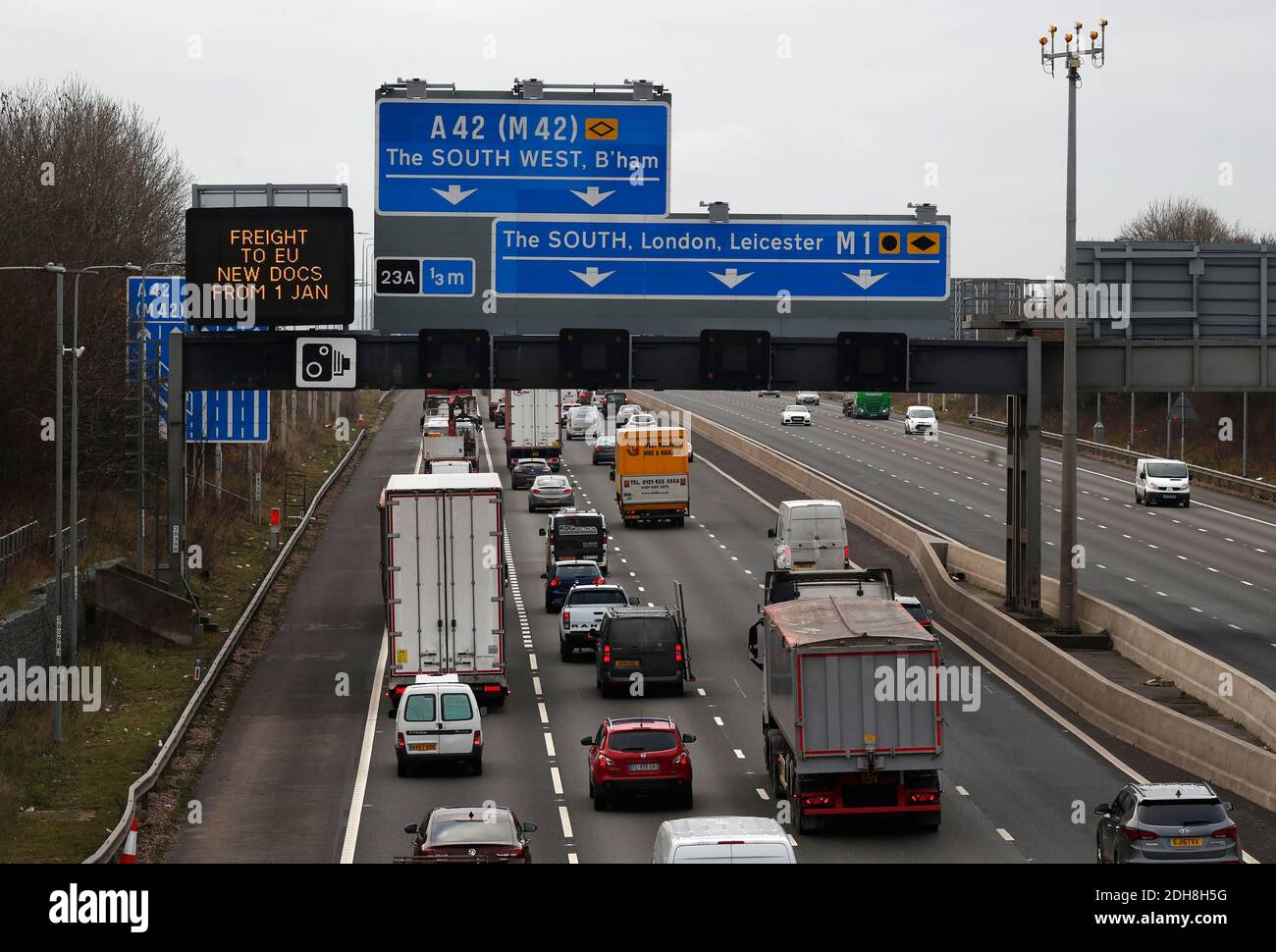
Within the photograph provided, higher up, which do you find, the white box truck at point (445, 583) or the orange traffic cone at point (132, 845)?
the white box truck at point (445, 583)

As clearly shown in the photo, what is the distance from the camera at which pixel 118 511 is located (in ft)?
196

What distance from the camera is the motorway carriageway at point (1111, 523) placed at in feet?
161

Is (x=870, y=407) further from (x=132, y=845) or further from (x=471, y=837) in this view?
(x=132, y=845)

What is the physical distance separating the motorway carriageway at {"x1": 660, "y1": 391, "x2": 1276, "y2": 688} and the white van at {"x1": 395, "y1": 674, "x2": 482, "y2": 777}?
18.3 m

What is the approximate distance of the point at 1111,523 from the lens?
71812 millimetres

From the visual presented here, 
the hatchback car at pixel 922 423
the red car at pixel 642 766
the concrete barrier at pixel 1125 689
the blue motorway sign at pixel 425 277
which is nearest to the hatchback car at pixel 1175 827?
the concrete barrier at pixel 1125 689

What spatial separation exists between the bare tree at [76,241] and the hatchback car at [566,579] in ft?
52.2

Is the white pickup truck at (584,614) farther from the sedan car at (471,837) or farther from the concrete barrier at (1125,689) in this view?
the sedan car at (471,837)

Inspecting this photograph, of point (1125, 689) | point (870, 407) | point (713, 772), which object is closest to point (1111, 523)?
point (1125, 689)

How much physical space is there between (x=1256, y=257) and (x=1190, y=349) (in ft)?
9.62

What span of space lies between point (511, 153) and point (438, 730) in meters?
13.8

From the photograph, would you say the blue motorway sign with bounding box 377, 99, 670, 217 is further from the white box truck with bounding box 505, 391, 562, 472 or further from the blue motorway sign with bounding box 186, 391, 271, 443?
the white box truck with bounding box 505, 391, 562, 472
